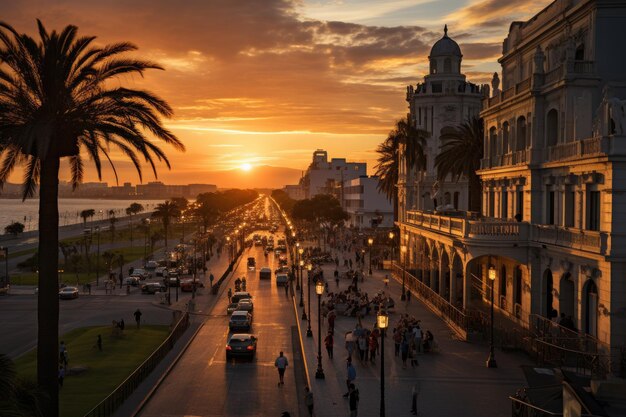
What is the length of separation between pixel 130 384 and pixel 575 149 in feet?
67.7

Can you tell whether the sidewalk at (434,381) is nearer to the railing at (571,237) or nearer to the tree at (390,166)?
the railing at (571,237)

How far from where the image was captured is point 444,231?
1682 inches

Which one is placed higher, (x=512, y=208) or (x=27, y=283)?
(x=512, y=208)

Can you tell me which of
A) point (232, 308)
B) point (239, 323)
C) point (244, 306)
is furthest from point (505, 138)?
point (232, 308)

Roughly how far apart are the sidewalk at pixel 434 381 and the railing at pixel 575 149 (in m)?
9.13

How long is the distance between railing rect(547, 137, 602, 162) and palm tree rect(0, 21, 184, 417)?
17276mm

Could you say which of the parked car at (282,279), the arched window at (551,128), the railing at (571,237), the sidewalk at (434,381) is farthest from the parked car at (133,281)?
the arched window at (551,128)

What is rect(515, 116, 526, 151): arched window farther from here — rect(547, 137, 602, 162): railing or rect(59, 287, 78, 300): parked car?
rect(59, 287, 78, 300): parked car

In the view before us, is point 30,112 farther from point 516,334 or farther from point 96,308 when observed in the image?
point 96,308

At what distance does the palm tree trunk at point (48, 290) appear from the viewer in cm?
1952

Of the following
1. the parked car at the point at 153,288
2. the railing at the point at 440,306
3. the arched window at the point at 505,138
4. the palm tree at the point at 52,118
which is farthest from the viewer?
the parked car at the point at 153,288

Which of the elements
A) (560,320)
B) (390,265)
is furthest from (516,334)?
(390,265)

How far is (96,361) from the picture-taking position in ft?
106

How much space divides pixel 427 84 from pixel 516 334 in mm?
42349
